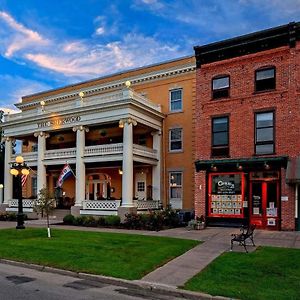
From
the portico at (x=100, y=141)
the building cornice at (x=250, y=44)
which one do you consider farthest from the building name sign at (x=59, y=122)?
the building cornice at (x=250, y=44)

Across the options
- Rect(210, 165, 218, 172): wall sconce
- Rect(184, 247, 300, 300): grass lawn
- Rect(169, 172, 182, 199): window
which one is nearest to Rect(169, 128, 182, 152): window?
Rect(169, 172, 182, 199): window

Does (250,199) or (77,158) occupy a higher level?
(77,158)

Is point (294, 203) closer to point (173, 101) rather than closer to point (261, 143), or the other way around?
point (261, 143)

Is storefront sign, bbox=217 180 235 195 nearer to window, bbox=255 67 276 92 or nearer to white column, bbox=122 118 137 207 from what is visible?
window, bbox=255 67 276 92

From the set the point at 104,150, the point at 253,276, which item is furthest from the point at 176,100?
the point at 253,276

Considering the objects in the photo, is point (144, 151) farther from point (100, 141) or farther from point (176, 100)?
point (100, 141)

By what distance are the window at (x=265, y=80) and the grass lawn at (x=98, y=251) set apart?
9.75 m

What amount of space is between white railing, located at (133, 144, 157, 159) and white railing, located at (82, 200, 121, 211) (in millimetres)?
3610

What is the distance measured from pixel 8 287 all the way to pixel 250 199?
48.4 ft

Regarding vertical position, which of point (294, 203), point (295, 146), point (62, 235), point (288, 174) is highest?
point (295, 146)

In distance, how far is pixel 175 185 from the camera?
29.3 m

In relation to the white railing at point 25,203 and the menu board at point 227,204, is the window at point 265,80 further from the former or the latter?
the white railing at point 25,203

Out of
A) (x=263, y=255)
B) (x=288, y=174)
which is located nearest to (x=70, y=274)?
(x=263, y=255)

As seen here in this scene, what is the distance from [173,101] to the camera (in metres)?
30.1
